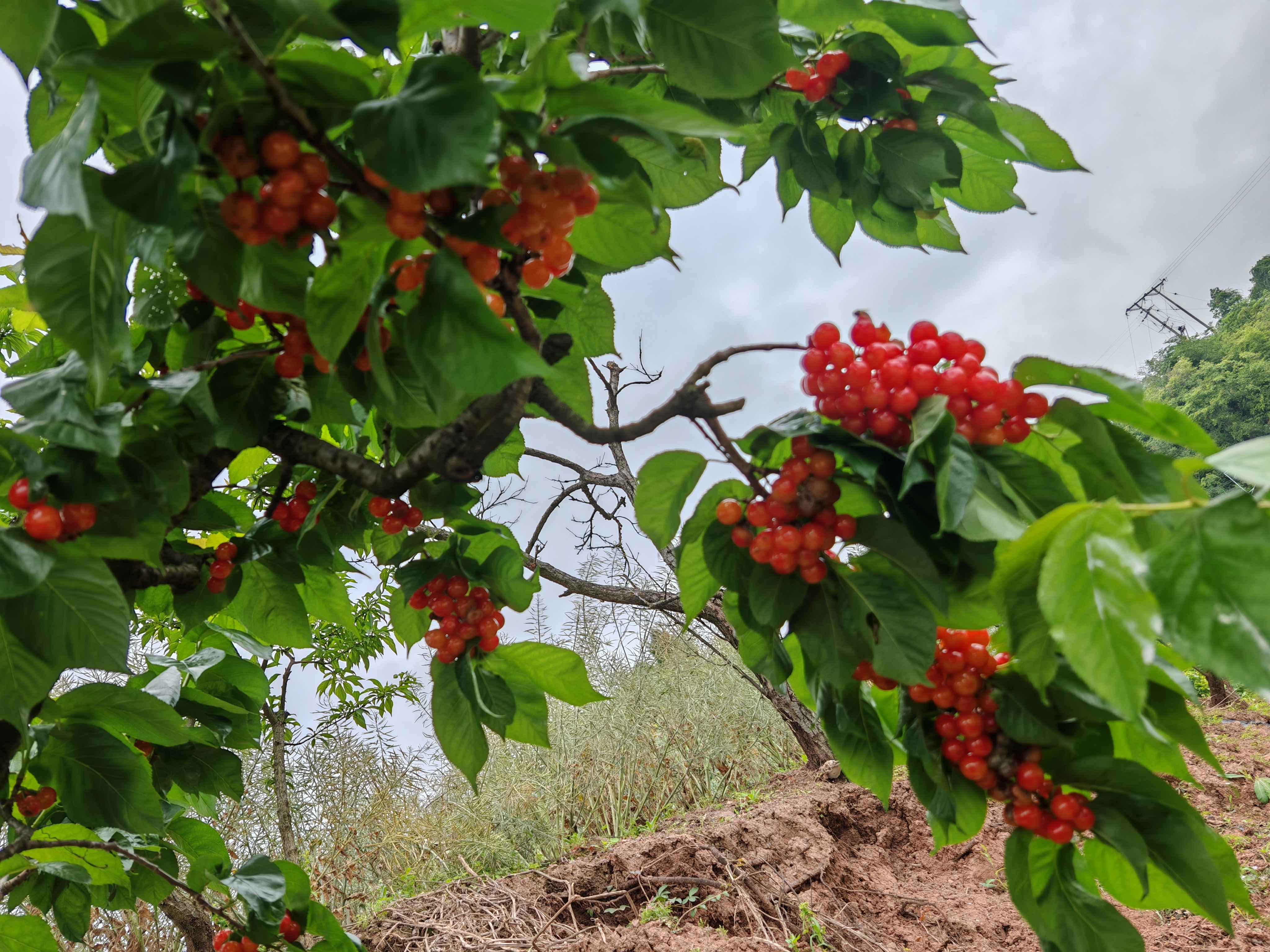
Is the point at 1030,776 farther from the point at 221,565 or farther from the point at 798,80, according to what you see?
the point at 221,565

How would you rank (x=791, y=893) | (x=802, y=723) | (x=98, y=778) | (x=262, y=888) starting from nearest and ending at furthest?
(x=98, y=778), (x=262, y=888), (x=791, y=893), (x=802, y=723)

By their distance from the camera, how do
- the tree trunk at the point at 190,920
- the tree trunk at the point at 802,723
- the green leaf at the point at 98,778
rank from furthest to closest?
1. the tree trunk at the point at 802,723
2. the tree trunk at the point at 190,920
3. the green leaf at the point at 98,778

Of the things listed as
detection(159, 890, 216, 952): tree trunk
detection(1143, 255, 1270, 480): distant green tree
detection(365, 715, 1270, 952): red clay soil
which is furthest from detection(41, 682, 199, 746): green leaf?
detection(1143, 255, 1270, 480): distant green tree

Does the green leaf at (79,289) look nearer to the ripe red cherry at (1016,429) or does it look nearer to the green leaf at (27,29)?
the green leaf at (27,29)

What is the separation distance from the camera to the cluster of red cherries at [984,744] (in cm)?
56

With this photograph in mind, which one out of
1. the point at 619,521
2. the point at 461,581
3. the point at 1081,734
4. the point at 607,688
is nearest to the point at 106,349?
the point at 461,581

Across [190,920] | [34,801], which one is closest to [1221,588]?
[34,801]

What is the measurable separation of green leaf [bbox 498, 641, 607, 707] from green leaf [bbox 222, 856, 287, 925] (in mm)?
419

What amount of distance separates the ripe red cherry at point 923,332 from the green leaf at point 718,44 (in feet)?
0.65

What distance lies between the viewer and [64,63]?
33cm

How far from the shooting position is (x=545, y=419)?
A: 2.43ft

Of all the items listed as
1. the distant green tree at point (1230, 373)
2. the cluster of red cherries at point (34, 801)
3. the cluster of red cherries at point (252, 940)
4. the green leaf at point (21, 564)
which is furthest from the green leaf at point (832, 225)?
the distant green tree at point (1230, 373)

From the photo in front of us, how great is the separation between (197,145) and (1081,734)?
679 millimetres

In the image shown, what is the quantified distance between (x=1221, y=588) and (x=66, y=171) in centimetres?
56
